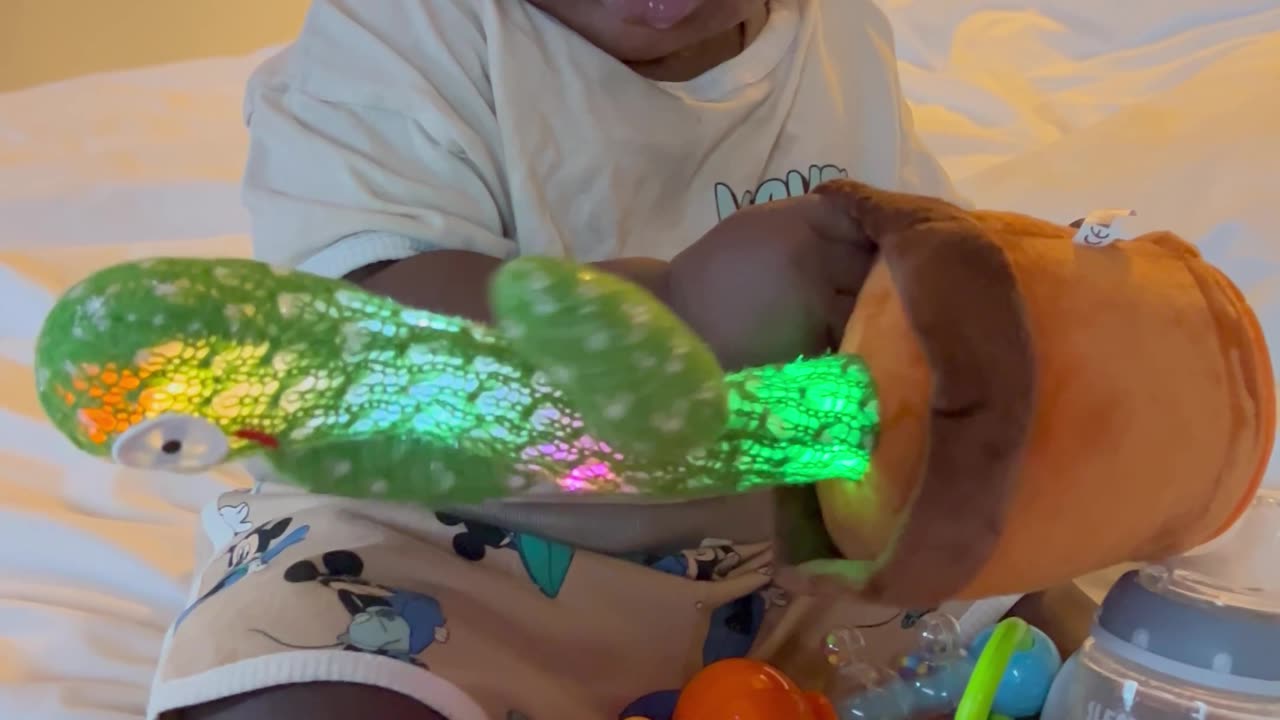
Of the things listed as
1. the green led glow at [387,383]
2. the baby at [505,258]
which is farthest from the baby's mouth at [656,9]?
the green led glow at [387,383]

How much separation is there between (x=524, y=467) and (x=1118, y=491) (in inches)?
6.5

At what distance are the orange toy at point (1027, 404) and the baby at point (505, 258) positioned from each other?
7cm

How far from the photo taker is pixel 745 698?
47cm

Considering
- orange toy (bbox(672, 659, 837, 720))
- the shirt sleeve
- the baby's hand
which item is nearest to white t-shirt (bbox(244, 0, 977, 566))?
the shirt sleeve

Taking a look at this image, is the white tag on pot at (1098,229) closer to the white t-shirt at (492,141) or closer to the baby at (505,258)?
the baby at (505,258)

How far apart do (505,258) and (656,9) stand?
0.14 meters

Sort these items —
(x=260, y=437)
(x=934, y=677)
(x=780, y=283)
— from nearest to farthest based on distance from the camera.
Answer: (x=260, y=437) → (x=780, y=283) → (x=934, y=677)

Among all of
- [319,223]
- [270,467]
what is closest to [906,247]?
[270,467]

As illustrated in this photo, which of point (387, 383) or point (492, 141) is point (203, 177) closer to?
point (492, 141)

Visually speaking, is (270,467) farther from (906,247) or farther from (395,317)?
(906,247)

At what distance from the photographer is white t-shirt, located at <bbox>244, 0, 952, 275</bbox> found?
1.88 ft

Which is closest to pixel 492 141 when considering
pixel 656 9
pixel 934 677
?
pixel 656 9

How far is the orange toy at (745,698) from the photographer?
463 mm

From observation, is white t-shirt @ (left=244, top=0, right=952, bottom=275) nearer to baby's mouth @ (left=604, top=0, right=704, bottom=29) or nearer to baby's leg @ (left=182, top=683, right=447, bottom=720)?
baby's mouth @ (left=604, top=0, right=704, bottom=29)
